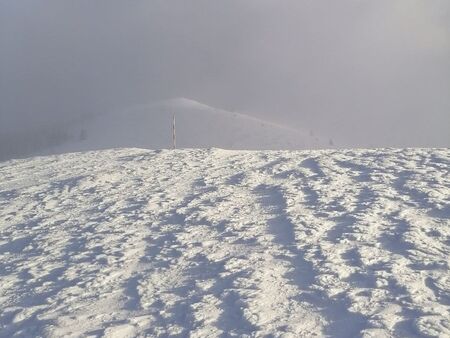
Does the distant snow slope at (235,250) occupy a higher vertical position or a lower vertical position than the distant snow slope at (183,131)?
higher

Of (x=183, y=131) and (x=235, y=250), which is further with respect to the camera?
(x=183, y=131)

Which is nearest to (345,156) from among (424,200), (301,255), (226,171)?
(226,171)

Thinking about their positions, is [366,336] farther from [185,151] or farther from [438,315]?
[185,151]

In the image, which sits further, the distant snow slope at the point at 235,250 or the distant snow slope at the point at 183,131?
the distant snow slope at the point at 183,131

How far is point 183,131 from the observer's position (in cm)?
3397

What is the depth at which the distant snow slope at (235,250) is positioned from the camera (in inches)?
172

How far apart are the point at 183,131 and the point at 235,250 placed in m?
28.5

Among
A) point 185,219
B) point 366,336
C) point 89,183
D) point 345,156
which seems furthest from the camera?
point 345,156

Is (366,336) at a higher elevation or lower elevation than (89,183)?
higher

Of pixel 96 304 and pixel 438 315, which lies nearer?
pixel 438 315

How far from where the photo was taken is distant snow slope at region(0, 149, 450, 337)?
14.4 feet

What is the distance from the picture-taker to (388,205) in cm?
684

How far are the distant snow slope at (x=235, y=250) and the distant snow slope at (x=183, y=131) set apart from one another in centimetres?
2029

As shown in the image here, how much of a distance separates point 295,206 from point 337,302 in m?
2.65
